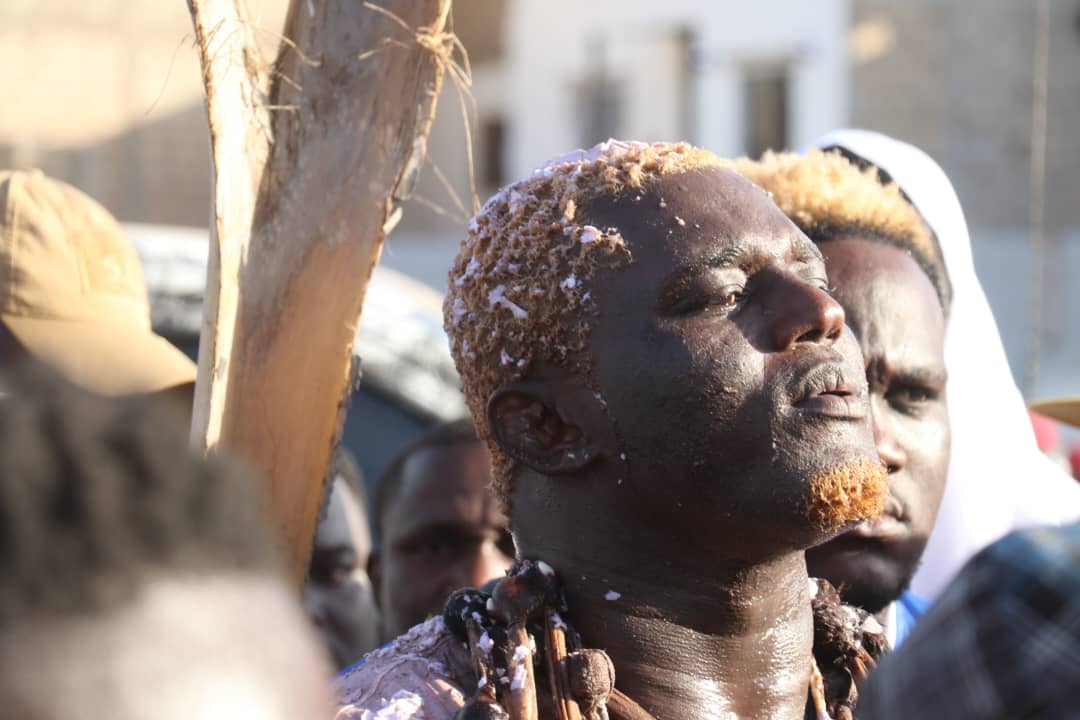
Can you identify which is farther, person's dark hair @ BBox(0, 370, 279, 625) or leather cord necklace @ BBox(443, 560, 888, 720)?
leather cord necklace @ BBox(443, 560, 888, 720)

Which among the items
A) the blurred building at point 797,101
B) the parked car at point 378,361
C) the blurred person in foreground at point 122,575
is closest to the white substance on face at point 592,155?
the blurred person in foreground at point 122,575

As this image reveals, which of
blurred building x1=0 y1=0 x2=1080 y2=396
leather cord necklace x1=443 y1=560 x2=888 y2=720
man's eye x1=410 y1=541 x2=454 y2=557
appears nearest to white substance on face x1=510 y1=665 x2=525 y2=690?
leather cord necklace x1=443 y1=560 x2=888 y2=720

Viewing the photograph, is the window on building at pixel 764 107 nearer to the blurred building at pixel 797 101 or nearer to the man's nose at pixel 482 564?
the blurred building at pixel 797 101

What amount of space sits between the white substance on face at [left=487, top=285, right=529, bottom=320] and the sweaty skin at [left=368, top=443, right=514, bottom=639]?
1171mm

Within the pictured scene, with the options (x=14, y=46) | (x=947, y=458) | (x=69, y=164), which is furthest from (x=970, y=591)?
(x=69, y=164)

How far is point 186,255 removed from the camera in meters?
5.86

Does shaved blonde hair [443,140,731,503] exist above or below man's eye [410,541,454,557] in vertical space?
above

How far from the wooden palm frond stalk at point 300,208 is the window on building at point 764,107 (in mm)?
14123

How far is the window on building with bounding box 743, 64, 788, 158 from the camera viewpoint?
1594 centimetres

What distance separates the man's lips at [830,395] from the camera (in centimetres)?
179

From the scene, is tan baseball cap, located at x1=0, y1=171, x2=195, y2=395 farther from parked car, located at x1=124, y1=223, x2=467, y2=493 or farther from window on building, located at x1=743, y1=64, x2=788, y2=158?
window on building, located at x1=743, y1=64, x2=788, y2=158

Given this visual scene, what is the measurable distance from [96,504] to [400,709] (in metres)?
1.05

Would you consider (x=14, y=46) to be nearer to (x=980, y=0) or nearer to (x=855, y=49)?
(x=855, y=49)

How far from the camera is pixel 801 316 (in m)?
1.83
